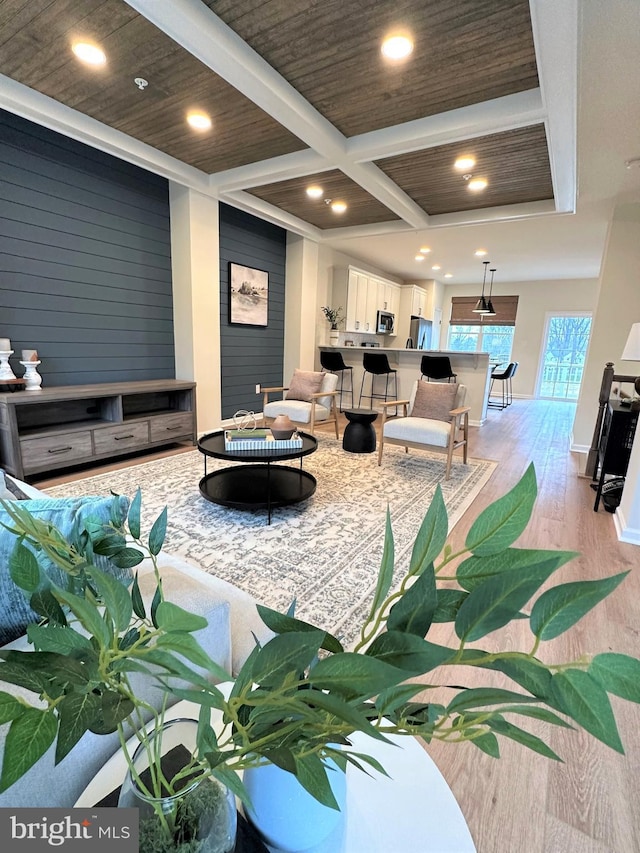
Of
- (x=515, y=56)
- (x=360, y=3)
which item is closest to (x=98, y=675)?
(x=360, y=3)

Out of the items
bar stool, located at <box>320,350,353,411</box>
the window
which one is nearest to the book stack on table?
bar stool, located at <box>320,350,353,411</box>

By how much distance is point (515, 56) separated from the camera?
2.25m

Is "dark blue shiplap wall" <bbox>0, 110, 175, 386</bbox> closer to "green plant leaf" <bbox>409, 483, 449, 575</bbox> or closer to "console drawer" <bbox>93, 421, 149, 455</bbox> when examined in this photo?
"console drawer" <bbox>93, 421, 149, 455</bbox>

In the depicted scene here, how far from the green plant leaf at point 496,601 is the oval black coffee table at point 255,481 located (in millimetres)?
2168

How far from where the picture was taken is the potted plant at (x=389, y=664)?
0.28 metres

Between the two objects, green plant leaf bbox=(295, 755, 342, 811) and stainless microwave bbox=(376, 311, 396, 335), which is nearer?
green plant leaf bbox=(295, 755, 342, 811)

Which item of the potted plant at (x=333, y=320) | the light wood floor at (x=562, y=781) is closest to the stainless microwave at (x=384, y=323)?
the potted plant at (x=333, y=320)

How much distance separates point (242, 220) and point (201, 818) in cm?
557

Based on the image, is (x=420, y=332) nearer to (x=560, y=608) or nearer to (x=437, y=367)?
(x=437, y=367)

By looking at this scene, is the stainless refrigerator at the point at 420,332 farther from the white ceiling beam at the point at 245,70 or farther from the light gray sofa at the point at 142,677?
the light gray sofa at the point at 142,677

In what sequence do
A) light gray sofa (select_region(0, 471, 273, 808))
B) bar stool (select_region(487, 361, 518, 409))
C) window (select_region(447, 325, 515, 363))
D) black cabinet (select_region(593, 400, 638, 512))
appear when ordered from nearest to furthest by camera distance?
light gray sofa (select_region(0, 471, 273, 808))
black cabinet (select_region(593, 400, 638, 512))
bar stool (select_region(487, 361, 518, 409))
window (select_region(447, 325, 515, 363))

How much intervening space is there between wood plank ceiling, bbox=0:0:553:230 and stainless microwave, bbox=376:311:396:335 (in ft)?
12.8

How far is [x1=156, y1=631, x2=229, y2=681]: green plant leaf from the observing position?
272mm

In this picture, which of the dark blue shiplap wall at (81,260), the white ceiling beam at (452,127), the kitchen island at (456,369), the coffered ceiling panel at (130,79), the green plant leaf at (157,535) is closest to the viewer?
the green plant leaf at (157,535)
